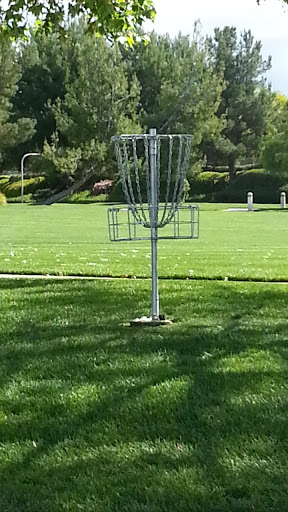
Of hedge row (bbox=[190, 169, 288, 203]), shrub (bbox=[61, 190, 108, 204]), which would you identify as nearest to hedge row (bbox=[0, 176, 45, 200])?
shrub (bbox=[61, 190, 108, 204])

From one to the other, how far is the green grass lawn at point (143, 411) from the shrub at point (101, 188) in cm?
4256

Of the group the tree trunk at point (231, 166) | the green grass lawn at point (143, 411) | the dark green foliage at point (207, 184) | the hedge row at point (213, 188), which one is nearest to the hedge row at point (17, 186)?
the hedge row at point (213, 188)

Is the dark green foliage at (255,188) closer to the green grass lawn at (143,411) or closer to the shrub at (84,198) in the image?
the shrub at (84,198)

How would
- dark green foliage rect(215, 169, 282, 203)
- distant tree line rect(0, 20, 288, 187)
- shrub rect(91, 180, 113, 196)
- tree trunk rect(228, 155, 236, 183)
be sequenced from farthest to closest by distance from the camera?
tree trunk rect(228, 155, 236, 183) → shrub rect(91, 180, 113, 196) → dark green foliage rect(215, 169, 282, 203) → distant tree line rect(0, 20, 288, 187)

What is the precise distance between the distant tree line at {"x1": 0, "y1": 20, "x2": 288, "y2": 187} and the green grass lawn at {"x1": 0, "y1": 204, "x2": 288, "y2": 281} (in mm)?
24981

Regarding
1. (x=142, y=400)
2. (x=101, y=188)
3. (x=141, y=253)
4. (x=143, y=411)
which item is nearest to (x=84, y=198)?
(x=101, y=188)

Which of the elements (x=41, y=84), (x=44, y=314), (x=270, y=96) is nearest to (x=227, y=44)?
(x=270, y=96)

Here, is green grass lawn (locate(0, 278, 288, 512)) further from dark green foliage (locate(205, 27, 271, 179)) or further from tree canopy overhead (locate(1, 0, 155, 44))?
dark green foliage (locate(205, 27, 271, 179))

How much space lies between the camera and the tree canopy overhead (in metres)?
7.65

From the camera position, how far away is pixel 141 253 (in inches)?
495

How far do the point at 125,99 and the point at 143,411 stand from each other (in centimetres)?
4415

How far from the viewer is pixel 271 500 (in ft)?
8.65

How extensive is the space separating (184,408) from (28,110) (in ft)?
160

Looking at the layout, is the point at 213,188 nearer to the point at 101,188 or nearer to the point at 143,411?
the point at 101,188
